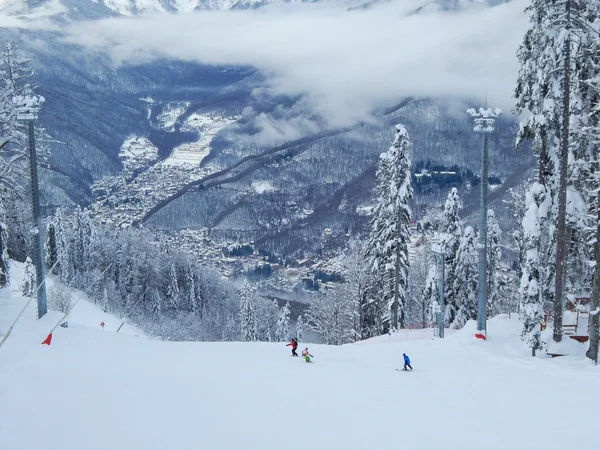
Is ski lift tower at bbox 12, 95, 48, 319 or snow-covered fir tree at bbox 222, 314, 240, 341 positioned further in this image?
snow-covered fir tree at bbox 222, 314, 240, 341

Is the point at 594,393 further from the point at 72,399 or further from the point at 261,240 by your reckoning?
the point at 261,240

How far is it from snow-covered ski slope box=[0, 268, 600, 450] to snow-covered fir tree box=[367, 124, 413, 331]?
45.9 feet

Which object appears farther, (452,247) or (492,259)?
(492,259)

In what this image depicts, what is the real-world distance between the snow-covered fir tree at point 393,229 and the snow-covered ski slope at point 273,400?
14.0m

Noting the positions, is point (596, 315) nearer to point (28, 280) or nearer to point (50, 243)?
point (28, 280)

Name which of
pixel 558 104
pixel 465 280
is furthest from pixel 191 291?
pixel 558 104

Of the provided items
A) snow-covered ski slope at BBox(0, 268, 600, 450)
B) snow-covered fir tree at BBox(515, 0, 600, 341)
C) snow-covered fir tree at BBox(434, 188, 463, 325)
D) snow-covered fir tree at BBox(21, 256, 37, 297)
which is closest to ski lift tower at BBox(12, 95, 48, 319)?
snow-covered ski slope at BBox(0, 268, 600, 450)

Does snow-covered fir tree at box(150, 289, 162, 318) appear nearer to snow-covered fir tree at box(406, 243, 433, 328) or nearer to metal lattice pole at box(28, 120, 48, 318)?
snow-covered fir tree at box(406, 243, 433, 328)

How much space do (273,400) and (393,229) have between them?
21698mm

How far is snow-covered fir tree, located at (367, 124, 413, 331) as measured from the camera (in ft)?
107

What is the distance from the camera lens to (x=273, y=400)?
13492 millimetres

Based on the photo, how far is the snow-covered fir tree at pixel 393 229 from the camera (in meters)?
32.7

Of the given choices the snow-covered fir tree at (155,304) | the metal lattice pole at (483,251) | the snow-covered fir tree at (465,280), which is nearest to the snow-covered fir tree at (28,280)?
the snow-covered fir tree at (155,304)

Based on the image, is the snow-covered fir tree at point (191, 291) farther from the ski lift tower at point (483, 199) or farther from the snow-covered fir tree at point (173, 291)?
the ski lift tower at point (483, 199)
